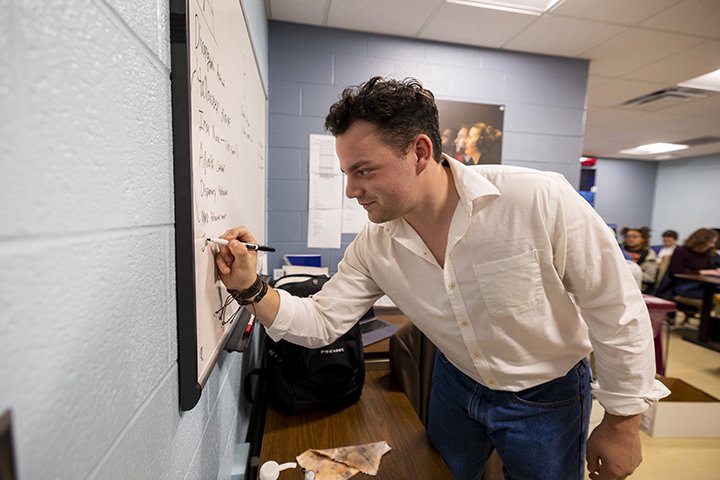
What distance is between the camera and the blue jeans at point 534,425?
957mm

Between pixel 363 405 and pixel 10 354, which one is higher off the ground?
pixel 10 354

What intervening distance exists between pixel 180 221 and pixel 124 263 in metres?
0.15

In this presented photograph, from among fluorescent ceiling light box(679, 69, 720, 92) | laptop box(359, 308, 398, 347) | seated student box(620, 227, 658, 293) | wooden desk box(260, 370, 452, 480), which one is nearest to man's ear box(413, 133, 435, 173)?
wooden desk box(260, 370, 452, 480)

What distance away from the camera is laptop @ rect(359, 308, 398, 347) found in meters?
1.74

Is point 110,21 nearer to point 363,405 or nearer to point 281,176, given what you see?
point 363,405

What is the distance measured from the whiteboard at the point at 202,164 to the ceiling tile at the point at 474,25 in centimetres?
160

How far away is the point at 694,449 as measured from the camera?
195cm

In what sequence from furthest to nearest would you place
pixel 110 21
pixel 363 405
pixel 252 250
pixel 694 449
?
pixel 694 449 < pixel 363 405 < pixel 252 250 < pixel 110 21

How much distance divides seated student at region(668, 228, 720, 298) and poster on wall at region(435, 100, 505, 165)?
3.28m

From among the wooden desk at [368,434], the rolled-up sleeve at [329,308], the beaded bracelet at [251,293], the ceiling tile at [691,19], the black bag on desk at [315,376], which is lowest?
the wooden desk at [368,434]

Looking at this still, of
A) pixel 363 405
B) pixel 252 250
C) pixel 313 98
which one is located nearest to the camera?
pixel 252 250

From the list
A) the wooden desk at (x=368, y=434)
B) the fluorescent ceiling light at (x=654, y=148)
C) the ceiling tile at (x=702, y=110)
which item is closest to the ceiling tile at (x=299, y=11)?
the wooden desk at (x=368, y=434)

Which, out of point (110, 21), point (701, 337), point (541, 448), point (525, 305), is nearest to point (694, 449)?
point (541, 448)

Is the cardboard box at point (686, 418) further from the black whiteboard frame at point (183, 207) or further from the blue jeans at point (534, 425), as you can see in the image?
the black whiteboard frame at point (183, 207)
